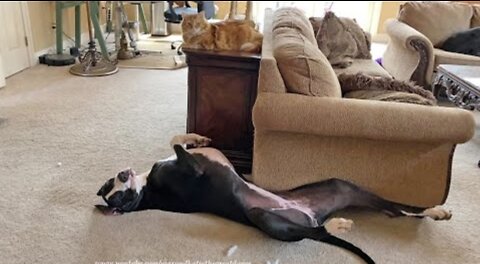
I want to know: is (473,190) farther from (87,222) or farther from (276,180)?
(87,222)

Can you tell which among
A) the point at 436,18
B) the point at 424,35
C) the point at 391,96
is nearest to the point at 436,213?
the point at 391,96

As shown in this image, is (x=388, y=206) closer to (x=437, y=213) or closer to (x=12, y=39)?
(x=437, y=213)

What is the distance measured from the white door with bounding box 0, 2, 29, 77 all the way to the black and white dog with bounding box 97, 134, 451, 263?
2604mm

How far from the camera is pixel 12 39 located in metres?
3.88

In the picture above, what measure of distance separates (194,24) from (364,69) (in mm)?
1320

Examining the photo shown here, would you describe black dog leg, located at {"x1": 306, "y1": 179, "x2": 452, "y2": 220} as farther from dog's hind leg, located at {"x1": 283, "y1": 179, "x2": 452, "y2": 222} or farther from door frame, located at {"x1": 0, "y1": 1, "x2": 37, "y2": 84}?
door frame, located at {"x1": 0, "y1": 1, "x2": 37, "y2": 84}

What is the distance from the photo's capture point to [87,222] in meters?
1.79

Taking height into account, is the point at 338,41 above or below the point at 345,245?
above

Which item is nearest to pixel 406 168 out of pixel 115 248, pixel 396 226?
pixel 396 226

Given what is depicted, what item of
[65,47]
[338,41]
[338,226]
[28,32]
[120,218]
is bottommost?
[120,218]

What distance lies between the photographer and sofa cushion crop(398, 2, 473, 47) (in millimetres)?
3814

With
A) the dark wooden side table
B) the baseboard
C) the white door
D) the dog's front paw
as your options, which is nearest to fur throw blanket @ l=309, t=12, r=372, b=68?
the dark wooden side table

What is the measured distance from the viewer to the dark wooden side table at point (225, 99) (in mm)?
2143

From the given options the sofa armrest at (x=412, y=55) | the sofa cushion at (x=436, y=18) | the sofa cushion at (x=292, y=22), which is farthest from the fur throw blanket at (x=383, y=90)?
the sofa cushion at (x=436, y=18)
